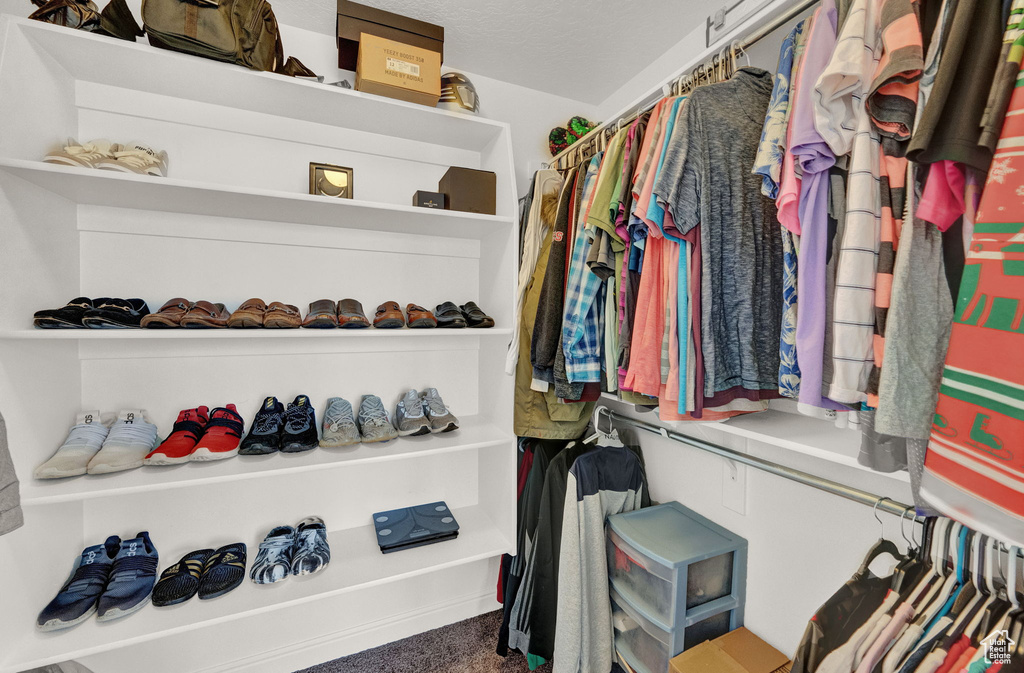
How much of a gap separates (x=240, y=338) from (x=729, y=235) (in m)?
1.54

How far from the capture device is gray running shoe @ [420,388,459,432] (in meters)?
1.52

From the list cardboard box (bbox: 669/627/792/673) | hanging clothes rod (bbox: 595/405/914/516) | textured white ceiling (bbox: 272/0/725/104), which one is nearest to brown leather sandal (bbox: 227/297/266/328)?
textured white ceiling (bbox: 272/0/725/104)

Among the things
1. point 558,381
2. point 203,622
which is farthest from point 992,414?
point 203,622

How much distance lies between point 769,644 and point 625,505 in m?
0.54

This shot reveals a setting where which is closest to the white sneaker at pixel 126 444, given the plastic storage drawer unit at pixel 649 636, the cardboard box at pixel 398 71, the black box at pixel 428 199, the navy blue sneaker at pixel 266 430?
the navy blue sneaker at pixel 266 430

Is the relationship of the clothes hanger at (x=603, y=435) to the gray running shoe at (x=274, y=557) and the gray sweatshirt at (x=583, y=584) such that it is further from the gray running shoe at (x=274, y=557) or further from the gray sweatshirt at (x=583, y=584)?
the gray running shoe at (x=274, y=557)

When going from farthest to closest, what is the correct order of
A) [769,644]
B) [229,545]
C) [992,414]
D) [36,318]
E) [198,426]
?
1. [229,545]
2. [198,426]
3. [769,644]
4. [36,318]
5. [992,414]

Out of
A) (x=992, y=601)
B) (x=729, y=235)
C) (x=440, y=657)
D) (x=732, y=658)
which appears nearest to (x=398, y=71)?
(x=729, y=235)

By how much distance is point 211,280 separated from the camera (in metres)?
1.46

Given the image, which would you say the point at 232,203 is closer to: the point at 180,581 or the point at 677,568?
the point at 180,581

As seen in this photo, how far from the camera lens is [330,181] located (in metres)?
1.44

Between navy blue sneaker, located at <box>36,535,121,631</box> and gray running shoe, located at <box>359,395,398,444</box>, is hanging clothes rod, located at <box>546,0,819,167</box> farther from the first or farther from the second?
navy blue sneaker, located at <box>36,535,121,631</box>

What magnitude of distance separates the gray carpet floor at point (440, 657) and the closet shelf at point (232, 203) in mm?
1679

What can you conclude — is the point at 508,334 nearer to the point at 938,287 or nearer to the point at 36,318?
the point at 938,287
